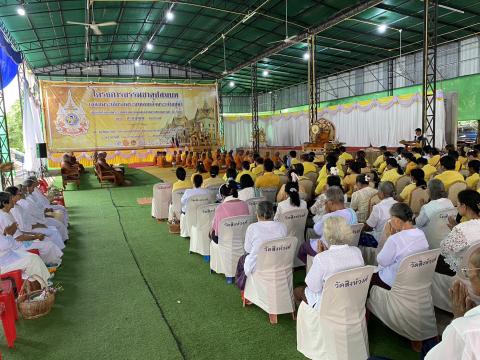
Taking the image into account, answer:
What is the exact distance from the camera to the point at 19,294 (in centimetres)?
331

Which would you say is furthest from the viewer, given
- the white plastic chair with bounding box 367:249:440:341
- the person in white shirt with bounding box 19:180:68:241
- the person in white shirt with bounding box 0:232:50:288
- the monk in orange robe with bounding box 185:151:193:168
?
the monk in orange robe with bounding box 185:151:193:168

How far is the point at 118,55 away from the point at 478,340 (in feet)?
69.6

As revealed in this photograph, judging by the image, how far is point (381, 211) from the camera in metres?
3.69

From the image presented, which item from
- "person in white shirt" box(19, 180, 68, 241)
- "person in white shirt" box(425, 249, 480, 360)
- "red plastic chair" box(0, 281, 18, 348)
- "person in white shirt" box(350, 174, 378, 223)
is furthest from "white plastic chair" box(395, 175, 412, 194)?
"person in white shirt" box(19, 180, 68, 241)

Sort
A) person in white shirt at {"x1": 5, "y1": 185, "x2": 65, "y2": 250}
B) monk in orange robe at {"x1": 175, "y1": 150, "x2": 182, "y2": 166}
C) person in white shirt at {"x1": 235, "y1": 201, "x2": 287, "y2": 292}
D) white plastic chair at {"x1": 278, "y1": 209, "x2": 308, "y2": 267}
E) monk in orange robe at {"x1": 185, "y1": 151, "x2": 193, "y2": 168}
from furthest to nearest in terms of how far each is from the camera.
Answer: monk in orange robe at {"x1": 175, "y1": 150, "x2": 182, "y2": 166} < monk in orange robe at {"x1": 185, "y1": 151, "x2": 193, "y2": 168} < person in white shirt at {"x1": 5, "y1": 185, "x2": 65, "y2": 250} < white plastic chair at {"x1": 278, "y1": 209, "x2": 308, "y2": 267} < person in white shirt at {"x1": 235, "y1": 201, "x2": 287, "y2": 292}

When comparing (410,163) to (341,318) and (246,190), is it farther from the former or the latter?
(341,318)

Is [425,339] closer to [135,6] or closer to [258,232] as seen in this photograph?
[258,232]

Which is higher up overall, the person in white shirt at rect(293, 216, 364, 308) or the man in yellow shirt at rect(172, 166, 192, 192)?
the man in yellow shirt at rect(172, 166, 192, 192)

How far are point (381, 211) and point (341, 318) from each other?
1.69 meters

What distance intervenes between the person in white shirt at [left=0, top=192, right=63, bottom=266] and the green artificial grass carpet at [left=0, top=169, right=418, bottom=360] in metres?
0.23

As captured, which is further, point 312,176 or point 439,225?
point 312,176

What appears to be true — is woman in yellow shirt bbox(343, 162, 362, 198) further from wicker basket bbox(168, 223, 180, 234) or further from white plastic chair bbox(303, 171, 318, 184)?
wicker basket bbox(168, 223, 180, 234)

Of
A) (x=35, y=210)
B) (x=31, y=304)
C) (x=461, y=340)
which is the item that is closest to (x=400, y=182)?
(x=461, y=340)

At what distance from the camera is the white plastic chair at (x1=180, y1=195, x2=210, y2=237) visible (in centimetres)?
502
